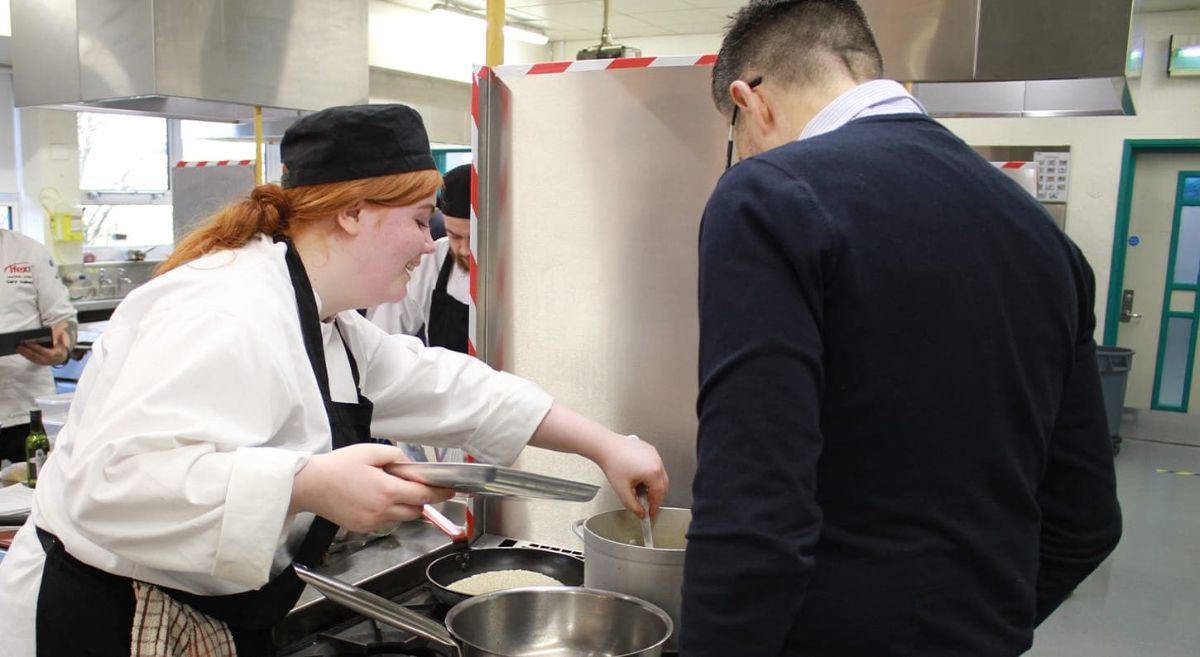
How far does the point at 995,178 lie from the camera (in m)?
0.94

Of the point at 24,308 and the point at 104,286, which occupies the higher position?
the point at 24,308

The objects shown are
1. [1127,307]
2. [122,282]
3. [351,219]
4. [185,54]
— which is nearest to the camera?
[351,219]

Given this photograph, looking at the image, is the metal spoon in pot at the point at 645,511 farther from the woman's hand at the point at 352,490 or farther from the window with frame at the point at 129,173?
the window with frame at the point at 129,173

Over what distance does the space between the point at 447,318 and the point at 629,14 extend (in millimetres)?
5238

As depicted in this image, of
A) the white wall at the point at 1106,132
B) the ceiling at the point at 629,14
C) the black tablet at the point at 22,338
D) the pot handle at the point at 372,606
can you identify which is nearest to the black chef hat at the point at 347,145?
the pot handle at the point at 372,606

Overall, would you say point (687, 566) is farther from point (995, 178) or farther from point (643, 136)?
point (643, 136)

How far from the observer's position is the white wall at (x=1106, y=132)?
6.59 m

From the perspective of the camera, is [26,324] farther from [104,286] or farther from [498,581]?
[498,581]

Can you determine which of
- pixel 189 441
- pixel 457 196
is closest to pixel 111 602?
pixel 189 441

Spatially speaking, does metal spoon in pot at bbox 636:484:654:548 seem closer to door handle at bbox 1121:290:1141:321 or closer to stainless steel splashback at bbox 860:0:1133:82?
stainless steel splashback at bbox 860:0:1133:82

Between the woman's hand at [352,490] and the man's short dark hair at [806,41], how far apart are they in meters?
0.62

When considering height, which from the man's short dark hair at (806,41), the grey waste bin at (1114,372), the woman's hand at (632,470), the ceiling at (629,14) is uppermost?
the ceiling at (629,14)

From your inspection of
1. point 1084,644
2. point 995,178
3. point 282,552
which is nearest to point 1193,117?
point 1084,644

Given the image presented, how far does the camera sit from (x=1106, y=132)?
22.1ft
